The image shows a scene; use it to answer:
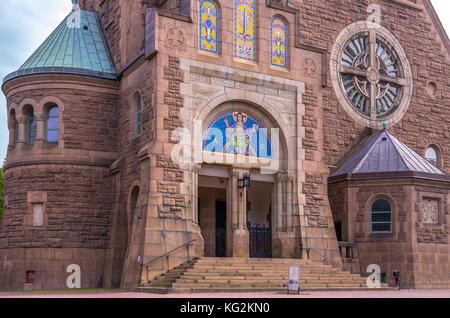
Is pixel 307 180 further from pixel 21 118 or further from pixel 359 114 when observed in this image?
pixel 21 118

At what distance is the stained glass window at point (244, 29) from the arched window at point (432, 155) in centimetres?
1301

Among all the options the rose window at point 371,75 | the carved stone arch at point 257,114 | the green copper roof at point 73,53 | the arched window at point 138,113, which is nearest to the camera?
the carved stone arch at point 257,114

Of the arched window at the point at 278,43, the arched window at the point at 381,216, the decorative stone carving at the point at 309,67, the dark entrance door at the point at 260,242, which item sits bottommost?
the dark entrance door at the point at 260,242

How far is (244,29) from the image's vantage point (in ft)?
89.5

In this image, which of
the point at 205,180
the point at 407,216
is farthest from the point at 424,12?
the point at 205,180

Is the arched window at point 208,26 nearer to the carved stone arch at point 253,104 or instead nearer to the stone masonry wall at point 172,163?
the stone masonry wall at point 172,163

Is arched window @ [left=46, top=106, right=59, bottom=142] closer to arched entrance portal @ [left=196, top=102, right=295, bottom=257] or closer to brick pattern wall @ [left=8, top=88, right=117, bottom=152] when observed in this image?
brick pattern wall @ [left=8, top=88, right=117, bottom=152]

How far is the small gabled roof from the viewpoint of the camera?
28.4m

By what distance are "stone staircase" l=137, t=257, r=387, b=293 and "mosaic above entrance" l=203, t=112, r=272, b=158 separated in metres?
4.48

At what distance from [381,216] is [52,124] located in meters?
14.0

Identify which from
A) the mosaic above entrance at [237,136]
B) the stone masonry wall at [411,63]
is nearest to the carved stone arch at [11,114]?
the mosaic above entrance at [237,136]

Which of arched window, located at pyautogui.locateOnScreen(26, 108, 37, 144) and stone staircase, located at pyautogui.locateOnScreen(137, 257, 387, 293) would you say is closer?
stone staircase, located at pyautogui.locateOnScreen(137, 257, 387, 293)

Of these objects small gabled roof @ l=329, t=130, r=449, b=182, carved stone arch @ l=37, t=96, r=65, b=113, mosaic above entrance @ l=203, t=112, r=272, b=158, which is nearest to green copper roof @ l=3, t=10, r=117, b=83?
carved stone arch @ l=37, t=96, r=65, b=113

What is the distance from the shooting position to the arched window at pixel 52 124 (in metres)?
28.0
